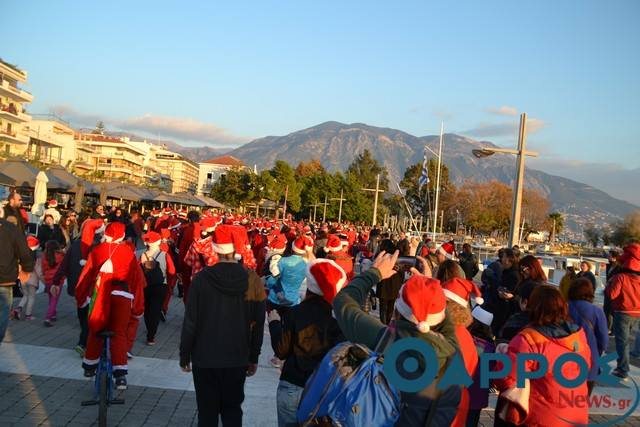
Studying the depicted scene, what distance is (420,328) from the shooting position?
9.30 feet

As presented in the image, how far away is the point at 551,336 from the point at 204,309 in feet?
7.92

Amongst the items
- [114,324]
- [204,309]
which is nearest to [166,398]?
[114,324]

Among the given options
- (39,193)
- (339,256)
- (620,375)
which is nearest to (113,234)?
(339,256)

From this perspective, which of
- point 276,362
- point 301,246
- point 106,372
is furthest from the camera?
point 301,246

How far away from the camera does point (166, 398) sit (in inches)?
249

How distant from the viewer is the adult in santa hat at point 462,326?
3.27 m

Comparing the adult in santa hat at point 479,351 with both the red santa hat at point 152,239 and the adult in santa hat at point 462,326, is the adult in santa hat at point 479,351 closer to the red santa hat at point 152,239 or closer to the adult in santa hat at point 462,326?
the adult in santa hat at point 462,326

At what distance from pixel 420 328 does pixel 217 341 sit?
6.59 feet

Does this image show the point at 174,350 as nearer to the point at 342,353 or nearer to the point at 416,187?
the point at 342,353

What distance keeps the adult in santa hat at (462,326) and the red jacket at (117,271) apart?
354cm

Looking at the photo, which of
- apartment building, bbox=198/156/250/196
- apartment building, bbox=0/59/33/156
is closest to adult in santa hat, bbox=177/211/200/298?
apartment building, bbox=0/59/33/156

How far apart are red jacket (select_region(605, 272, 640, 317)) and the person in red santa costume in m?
6.46

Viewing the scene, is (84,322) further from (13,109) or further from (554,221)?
(554,221)

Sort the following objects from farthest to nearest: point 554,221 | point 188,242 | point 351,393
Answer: point 554,221, point 188,242, point 351,393
